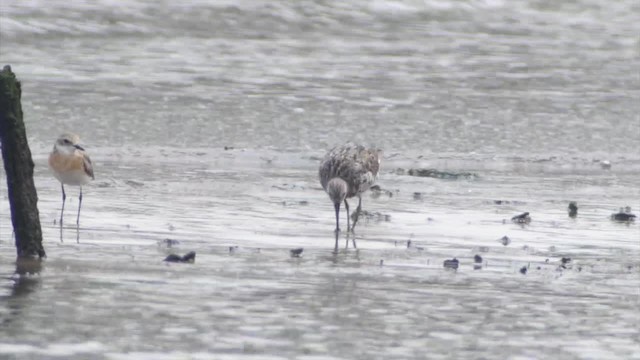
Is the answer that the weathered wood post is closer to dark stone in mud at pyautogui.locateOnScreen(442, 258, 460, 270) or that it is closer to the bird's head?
dark stone in mud at pyautogui.locateOnScreen(442, 258, 460, 270)

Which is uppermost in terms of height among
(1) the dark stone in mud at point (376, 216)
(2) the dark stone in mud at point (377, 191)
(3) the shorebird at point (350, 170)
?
(3) the shorebird at point (350, 170)

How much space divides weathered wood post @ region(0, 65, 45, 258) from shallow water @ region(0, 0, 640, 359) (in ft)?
0.67

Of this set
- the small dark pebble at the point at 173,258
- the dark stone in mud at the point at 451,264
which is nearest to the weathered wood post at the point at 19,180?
the small dark pebble at the point at 173,258

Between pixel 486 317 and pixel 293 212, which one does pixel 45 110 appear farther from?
pixel 486 317

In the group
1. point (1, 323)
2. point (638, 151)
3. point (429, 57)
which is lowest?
point (1, 323)

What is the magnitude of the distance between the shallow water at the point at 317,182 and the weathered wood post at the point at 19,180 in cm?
21

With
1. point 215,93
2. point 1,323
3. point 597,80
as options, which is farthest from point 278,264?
point 597,80

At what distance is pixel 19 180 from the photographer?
10.4 meters

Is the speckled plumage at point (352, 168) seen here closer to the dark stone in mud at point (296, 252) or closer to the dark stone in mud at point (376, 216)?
the dark stone in mud at point (376, 216)

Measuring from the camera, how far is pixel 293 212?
45.2ft

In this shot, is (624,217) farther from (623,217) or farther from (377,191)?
(377,191)

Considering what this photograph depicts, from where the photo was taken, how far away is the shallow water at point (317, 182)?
8758 mm

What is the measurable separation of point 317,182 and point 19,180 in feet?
19.6

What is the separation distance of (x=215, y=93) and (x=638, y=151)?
6327 mm
